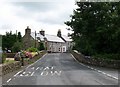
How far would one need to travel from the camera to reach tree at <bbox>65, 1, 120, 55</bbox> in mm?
42688

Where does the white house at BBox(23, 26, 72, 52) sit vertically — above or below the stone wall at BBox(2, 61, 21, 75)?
above

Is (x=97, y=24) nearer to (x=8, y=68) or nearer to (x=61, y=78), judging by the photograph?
(x=8, y=68)

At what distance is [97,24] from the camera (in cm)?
4566

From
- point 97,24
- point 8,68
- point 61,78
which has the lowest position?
point 61,78

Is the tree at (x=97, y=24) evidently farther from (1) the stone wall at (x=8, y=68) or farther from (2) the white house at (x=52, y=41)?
(2) the white house at (x=52, y=41)

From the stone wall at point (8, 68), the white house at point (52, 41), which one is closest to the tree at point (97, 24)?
the stone wall at point (8, 68)

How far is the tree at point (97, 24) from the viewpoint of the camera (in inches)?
1681

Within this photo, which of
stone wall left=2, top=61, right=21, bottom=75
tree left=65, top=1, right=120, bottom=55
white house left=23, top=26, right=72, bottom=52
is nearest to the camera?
stone wall left=2, top=61, right=21, bottom=75

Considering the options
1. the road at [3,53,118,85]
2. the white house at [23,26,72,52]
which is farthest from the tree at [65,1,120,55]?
the white house at [23,26,72,52]

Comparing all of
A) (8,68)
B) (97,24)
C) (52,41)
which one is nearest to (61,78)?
(8,68)

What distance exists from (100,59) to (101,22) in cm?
707

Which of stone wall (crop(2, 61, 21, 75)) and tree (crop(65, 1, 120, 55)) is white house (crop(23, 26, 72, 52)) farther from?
stone wall (crop(2, 61, 21, 75))

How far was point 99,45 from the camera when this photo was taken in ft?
155

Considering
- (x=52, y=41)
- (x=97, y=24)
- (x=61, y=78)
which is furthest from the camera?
(x=52, y=41)
